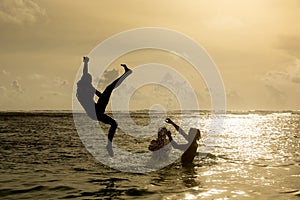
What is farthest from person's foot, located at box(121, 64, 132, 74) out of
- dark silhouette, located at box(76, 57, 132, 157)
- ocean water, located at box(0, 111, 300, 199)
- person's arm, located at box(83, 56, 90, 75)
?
ocean water, located at box(0, 111, 300, 199)

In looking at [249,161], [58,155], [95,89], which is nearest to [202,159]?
[249,161]

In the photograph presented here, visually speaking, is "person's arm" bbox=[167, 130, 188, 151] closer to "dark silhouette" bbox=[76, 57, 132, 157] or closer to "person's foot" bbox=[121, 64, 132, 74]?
"dark silhouette" bbox=[76, 57, 132, 157]

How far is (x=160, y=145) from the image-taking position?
23.7m

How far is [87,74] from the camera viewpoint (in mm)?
13727

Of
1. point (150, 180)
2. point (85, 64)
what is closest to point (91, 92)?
point (85, 64)

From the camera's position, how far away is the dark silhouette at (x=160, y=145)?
75.2ft

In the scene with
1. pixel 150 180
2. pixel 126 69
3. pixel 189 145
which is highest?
pixel 126 69

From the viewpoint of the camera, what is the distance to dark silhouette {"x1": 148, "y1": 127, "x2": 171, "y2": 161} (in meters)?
22.9

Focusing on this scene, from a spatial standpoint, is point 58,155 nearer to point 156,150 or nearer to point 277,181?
point 156,150

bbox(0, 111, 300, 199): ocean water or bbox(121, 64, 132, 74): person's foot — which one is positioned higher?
bbox(121, 64, 132, 74): person's foot

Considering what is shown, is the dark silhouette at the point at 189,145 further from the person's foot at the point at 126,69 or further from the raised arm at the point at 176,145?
the person's foot at the point at 126,69

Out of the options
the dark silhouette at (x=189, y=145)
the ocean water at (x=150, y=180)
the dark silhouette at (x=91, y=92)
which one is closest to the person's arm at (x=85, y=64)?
the dark silhouette at (x=91, y=92)

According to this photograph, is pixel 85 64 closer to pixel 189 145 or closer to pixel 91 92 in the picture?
pixel 91 92

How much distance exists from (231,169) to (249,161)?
4.55 meters
